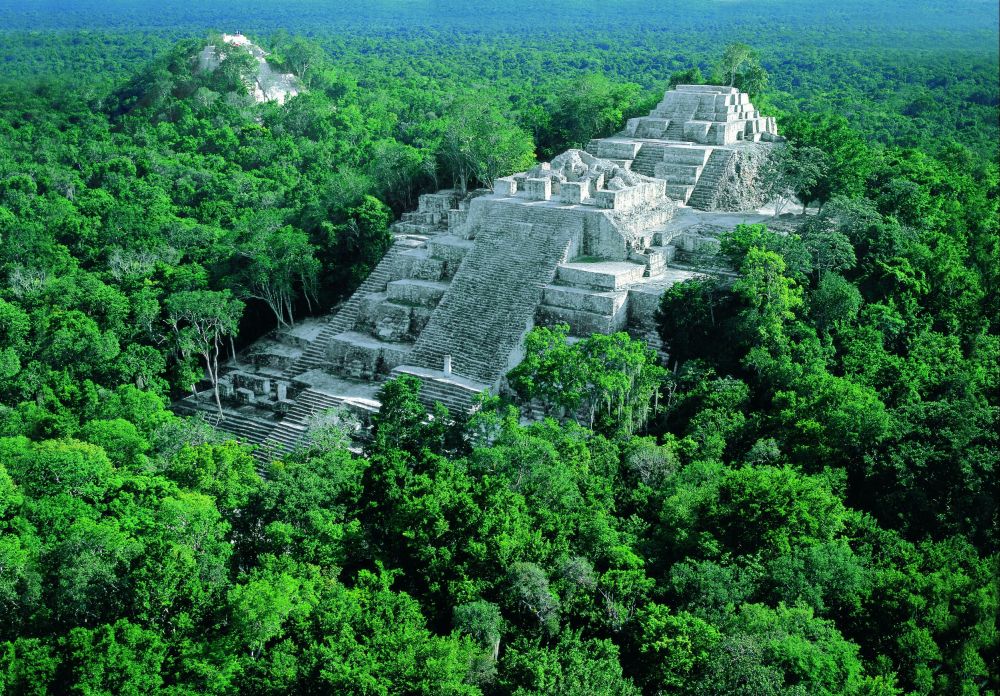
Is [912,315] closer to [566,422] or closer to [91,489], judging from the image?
[566,422]

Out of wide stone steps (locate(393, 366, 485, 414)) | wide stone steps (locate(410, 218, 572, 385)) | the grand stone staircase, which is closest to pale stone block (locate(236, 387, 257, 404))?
wide stone steps (locate(410, 218, 572, 385))

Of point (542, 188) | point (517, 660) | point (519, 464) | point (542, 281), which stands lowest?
point (517, 660)

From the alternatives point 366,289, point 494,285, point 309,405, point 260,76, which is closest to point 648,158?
point 494,285

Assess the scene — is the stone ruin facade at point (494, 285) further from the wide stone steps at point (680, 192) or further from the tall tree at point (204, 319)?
the tall tree at point (204, 319)

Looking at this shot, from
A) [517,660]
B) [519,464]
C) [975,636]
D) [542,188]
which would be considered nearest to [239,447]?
[519,464]

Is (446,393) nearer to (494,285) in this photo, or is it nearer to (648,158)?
(494,285)

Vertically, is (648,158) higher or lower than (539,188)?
higher

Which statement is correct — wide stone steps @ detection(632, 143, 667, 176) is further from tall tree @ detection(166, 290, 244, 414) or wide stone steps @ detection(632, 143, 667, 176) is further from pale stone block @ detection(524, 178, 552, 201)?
tall tree @ detection(166, 290, 244, 414)
